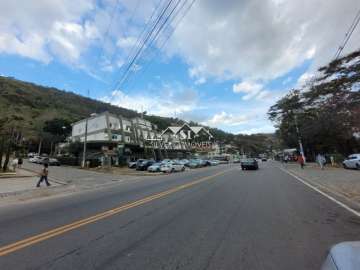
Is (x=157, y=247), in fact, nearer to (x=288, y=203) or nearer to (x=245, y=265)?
(x=245, y=265)

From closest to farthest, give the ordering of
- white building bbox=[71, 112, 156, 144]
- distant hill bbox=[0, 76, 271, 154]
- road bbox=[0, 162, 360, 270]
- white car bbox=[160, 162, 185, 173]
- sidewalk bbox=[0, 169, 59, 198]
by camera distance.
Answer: road bbox=[0, 162, 360, 270] → sidewalk bbox=[0, 169, 59, 198] → white car bbox=[160, 162, 185, 173] → white building bbox=[71, 112, 156, 144] → distant hill bbox=[0, 76, 271, 154]

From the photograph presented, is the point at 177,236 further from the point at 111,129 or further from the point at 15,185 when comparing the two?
the point at 111,129

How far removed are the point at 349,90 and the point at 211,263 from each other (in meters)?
29.9

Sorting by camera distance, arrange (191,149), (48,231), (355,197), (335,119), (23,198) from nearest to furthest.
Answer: (48,231)
(355,197)
(23,198)
(335,119)
(191,149)

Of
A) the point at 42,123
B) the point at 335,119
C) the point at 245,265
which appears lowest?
the point at 245,265

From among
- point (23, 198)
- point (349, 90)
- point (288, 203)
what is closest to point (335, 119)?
point (349, 90)

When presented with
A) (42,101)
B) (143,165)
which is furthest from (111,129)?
(42,101)

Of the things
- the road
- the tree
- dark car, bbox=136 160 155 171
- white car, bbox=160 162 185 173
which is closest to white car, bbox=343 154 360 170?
the tree

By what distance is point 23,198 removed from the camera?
1458 centimetres

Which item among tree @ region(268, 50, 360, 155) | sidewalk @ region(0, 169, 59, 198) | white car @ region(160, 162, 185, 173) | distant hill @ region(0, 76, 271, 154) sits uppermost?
distant hill @ region(0, 76, 271, 154)

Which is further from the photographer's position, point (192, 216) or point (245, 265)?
point (192, 216)

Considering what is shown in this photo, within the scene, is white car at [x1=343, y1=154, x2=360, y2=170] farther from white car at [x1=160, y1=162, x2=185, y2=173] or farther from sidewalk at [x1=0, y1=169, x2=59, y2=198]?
sidewalk at [x1=0, y1=169, x2=59, y2=198]

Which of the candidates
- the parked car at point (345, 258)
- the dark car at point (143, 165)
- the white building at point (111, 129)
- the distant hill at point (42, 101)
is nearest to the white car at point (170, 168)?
the dark car at point (143, 165)

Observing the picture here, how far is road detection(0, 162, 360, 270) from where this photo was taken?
15.4 feet
